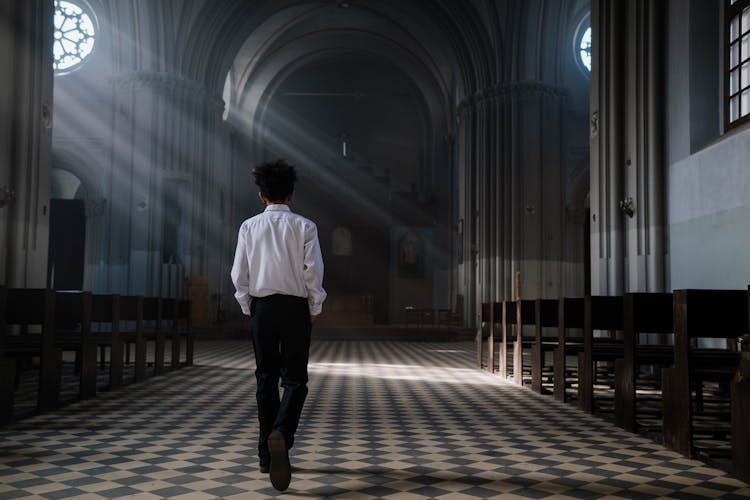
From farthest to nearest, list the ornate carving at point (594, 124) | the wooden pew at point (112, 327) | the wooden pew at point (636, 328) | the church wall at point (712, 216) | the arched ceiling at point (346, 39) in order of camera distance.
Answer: the arched ceiling at point (346, 39)
the ornate carving at point (594, 124)
the wooden pew at point (112, 327)
the church wall at point (712, 216)
the wooden pew at point (636, 328)

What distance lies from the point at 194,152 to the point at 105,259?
4320mm

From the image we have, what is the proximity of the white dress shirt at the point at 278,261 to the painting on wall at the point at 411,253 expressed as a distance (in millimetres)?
28185

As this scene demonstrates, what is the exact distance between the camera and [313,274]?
4.35 metres

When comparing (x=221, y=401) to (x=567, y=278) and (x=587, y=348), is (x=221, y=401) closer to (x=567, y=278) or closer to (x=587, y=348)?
(x=587, y=348)

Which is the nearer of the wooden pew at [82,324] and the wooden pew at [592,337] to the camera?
the wooden pew at [592,337]

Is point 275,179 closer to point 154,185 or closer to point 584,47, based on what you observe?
point 154,185

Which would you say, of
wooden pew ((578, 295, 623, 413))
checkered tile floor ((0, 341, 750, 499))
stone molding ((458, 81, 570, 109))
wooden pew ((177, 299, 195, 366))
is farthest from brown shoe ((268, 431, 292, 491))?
stone molding ((458, 81, 570, 109))

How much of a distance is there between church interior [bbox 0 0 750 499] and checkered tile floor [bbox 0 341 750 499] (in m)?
0.04

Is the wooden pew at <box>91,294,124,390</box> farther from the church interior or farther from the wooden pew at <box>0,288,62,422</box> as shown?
the wooden pew at <box>0,288,62,422</box>

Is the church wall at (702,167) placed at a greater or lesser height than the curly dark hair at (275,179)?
greater

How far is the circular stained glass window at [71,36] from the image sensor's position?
23.6 metres

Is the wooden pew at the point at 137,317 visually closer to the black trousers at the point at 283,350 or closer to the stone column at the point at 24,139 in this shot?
the stone column at the point at 24,139

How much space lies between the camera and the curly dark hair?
14.8 feet

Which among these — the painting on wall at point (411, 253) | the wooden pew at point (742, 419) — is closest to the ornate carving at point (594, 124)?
the wooden pew at point (742, 419)
